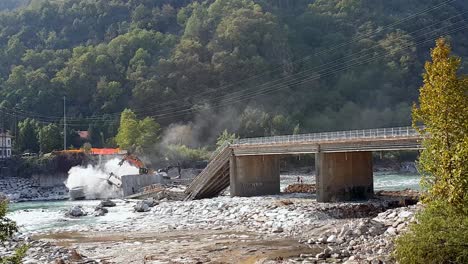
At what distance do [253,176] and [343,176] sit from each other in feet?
40.4

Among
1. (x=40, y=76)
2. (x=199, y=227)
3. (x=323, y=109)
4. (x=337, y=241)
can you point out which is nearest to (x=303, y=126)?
(x=323, y=109)

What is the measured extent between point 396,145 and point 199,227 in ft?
50.0

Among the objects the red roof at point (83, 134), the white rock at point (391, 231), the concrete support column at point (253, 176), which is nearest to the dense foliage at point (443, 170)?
the white rock at point (391, 231)

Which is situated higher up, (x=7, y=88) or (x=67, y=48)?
(x=67, y=48)

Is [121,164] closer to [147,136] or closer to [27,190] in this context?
[27,190]

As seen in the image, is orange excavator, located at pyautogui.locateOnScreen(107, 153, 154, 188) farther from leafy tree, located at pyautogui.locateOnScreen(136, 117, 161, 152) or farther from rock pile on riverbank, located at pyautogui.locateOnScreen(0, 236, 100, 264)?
rock pile on riverbank, located at pyautogui.locateOnScreen(0, 236, 100, 264)

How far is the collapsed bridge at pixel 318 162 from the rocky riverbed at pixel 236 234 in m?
2.60

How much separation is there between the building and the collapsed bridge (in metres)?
60.2

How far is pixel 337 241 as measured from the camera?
29781 millimetres

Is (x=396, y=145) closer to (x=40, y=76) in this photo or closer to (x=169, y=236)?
(x=169, y=236)

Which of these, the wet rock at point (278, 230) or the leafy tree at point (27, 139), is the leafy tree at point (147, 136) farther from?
the wet rock at point (278, 230)

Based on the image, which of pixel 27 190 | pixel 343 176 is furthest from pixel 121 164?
pixel 343 176

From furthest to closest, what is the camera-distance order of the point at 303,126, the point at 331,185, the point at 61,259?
the point at 303,126, the point at 331,185, the point at 61,259

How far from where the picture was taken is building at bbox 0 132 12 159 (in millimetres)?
105812
